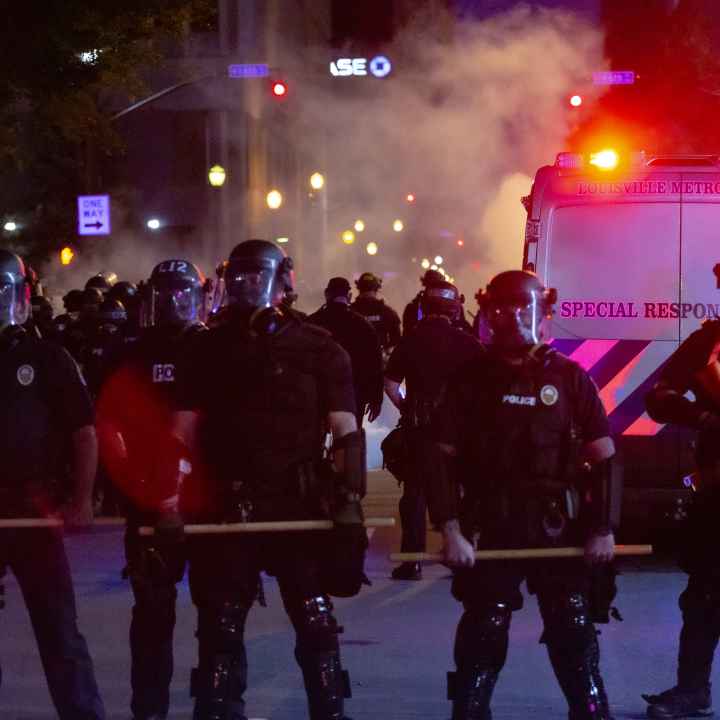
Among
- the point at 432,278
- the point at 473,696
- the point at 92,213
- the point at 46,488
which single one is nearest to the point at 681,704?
the point at 473,696

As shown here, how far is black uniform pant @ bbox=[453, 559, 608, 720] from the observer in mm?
4812

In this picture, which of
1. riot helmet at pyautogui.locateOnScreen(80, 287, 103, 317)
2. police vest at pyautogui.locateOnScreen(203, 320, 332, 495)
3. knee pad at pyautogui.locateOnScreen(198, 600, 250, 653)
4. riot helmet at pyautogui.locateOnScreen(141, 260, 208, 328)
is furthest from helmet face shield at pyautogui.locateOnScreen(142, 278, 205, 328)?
riot helmet at pyautogui.locateOnScreen(80, 287, 103, 317)

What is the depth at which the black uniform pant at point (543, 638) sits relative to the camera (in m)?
4.81

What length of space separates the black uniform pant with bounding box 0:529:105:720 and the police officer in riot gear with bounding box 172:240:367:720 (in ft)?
1.37

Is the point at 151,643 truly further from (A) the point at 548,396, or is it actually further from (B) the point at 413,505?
(B) the point at 413,505

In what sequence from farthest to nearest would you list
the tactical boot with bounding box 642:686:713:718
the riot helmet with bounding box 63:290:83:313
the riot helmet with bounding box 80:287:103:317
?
the riot helmet with bounding box 63:290:83:313, the riot helmet with bounding box 80:287:103:317, the tactical boot with bounding box 642:686:713:718

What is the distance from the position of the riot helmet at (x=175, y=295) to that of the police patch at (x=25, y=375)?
3.10ft

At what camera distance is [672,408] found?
5.67m

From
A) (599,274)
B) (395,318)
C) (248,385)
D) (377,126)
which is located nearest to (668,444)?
(599,274)

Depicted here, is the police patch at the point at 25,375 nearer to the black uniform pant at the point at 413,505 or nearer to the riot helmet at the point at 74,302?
the black uniform pant at the point at 413,505

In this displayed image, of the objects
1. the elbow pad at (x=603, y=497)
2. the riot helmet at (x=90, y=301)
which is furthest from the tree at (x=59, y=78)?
the elbow pad at (x=603, y=497)

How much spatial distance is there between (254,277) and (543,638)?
1574 mm

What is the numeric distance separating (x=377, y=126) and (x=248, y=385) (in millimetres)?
42174

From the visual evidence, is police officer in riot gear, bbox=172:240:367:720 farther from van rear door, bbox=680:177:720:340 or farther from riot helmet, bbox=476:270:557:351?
van rear door, bbox=680:177:720:340
